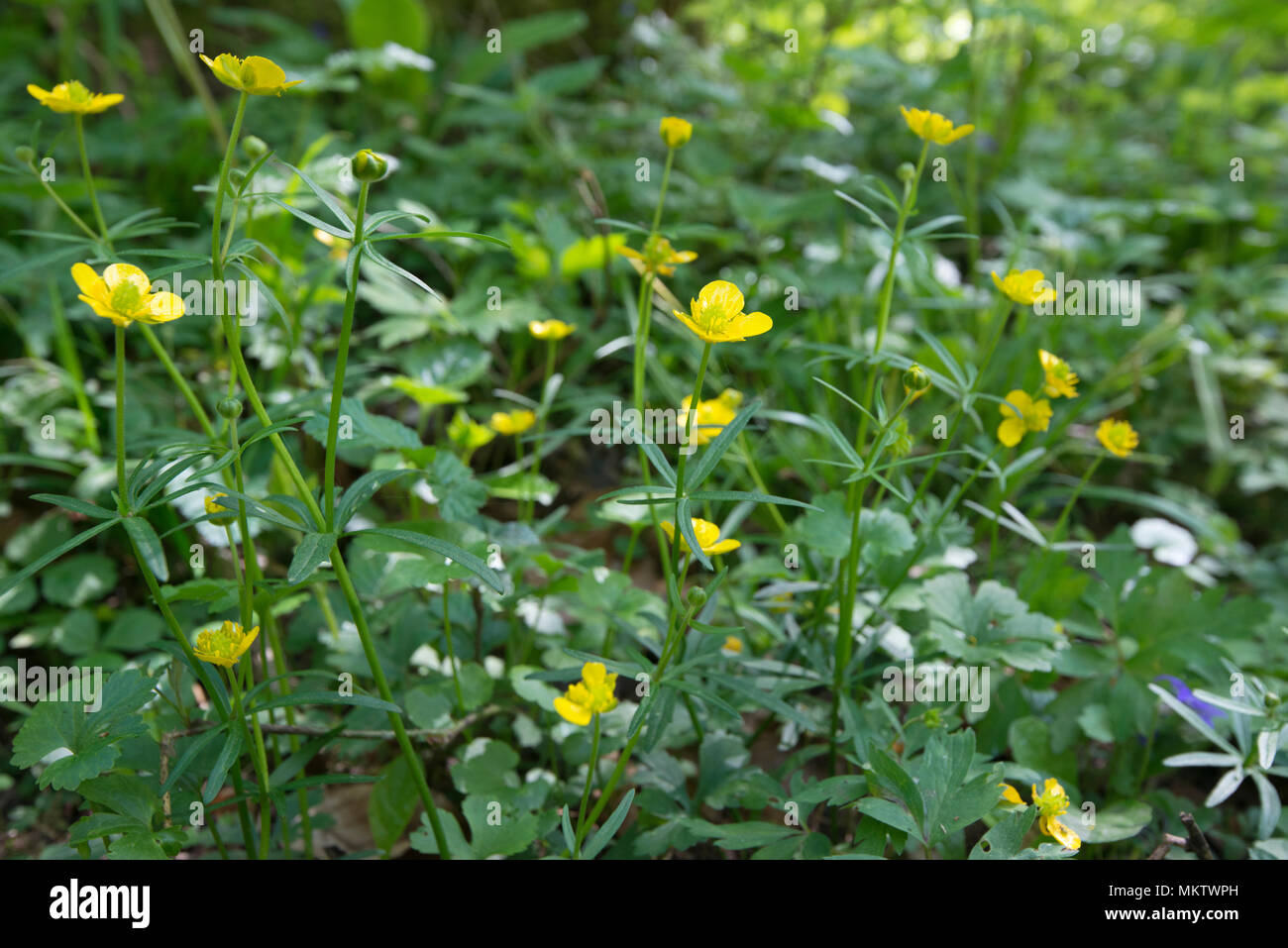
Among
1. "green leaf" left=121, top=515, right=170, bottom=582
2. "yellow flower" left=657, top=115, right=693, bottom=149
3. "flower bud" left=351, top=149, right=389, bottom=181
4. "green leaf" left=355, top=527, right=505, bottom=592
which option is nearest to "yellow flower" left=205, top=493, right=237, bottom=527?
"green leaf" left=121, top=515, right=170, bottom=582

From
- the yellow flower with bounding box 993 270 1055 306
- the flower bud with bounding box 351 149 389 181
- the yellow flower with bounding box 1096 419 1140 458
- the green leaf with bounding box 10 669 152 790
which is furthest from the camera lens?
the yellow flower with bounding box 1096 419 1140 458

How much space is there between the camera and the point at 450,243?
1954 mm

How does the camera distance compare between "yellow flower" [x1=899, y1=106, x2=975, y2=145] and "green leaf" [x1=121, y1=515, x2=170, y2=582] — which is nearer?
"green leaf" [x1=121, y1=515, x2=170, y2=582]

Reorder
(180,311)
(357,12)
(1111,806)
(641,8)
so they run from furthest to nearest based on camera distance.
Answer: (641,8) → (357,12) → (1111,806) → (180,311)

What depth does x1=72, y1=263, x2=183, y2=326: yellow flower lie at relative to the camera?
2.59ft

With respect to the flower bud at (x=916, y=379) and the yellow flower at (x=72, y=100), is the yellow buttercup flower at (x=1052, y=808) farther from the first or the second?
the yellow flower at (x=72, y=100)

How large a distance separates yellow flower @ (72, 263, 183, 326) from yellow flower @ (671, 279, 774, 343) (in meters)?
0.50

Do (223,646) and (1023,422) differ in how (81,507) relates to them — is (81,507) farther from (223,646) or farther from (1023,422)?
(1023,422)

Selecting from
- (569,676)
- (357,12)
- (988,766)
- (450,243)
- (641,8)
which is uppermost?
(641,8)

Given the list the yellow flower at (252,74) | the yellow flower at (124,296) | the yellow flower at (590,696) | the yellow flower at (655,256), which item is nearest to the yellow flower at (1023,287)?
the yellow flower at (655,256)

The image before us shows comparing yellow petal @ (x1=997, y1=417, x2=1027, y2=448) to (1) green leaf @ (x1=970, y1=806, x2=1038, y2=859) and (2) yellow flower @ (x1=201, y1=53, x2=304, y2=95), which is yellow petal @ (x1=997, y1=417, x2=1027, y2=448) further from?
(2) yellow flower @ (x1=201, y1=53, x2=304, y2=95)

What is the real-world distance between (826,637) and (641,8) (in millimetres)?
2923
